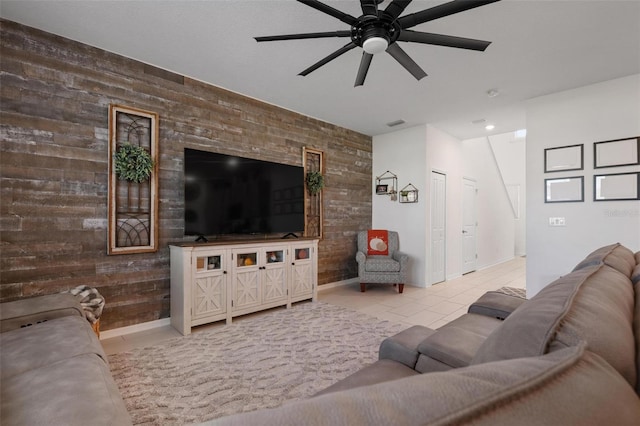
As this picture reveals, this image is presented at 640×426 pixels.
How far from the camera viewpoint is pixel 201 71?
3.16 meters

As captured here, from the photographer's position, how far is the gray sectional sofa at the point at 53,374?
3.17ft

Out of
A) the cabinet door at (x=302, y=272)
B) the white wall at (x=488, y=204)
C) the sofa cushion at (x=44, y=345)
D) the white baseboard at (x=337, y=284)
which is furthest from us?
the white wall at (x=488, y=204)

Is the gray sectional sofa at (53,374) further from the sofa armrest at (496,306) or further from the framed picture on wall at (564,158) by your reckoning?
the framed picture on wall at (564,158)

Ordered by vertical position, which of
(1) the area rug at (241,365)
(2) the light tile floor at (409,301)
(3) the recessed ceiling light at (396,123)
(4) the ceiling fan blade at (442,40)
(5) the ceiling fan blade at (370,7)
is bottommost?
(2) the light tile floor at (409,301)

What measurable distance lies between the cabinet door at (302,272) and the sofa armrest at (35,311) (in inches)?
88.0

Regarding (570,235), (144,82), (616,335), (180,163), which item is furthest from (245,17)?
(570,235)

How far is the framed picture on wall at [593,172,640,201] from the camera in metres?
3.10

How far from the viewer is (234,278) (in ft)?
10.5

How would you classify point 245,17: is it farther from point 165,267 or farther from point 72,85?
point 165,267

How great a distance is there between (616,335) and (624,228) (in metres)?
3.83

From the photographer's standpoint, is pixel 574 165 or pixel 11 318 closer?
pixel 11 318

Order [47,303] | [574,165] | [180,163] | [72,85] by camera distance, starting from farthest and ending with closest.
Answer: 1. [574,165]
2. [180,163]
3. [72,85]
4. [47,303]

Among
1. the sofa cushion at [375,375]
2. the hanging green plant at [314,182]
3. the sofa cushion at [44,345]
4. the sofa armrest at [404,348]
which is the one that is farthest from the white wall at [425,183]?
the sofa cushion at [44,345]

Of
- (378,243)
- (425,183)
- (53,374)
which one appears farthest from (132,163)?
(425,183)
